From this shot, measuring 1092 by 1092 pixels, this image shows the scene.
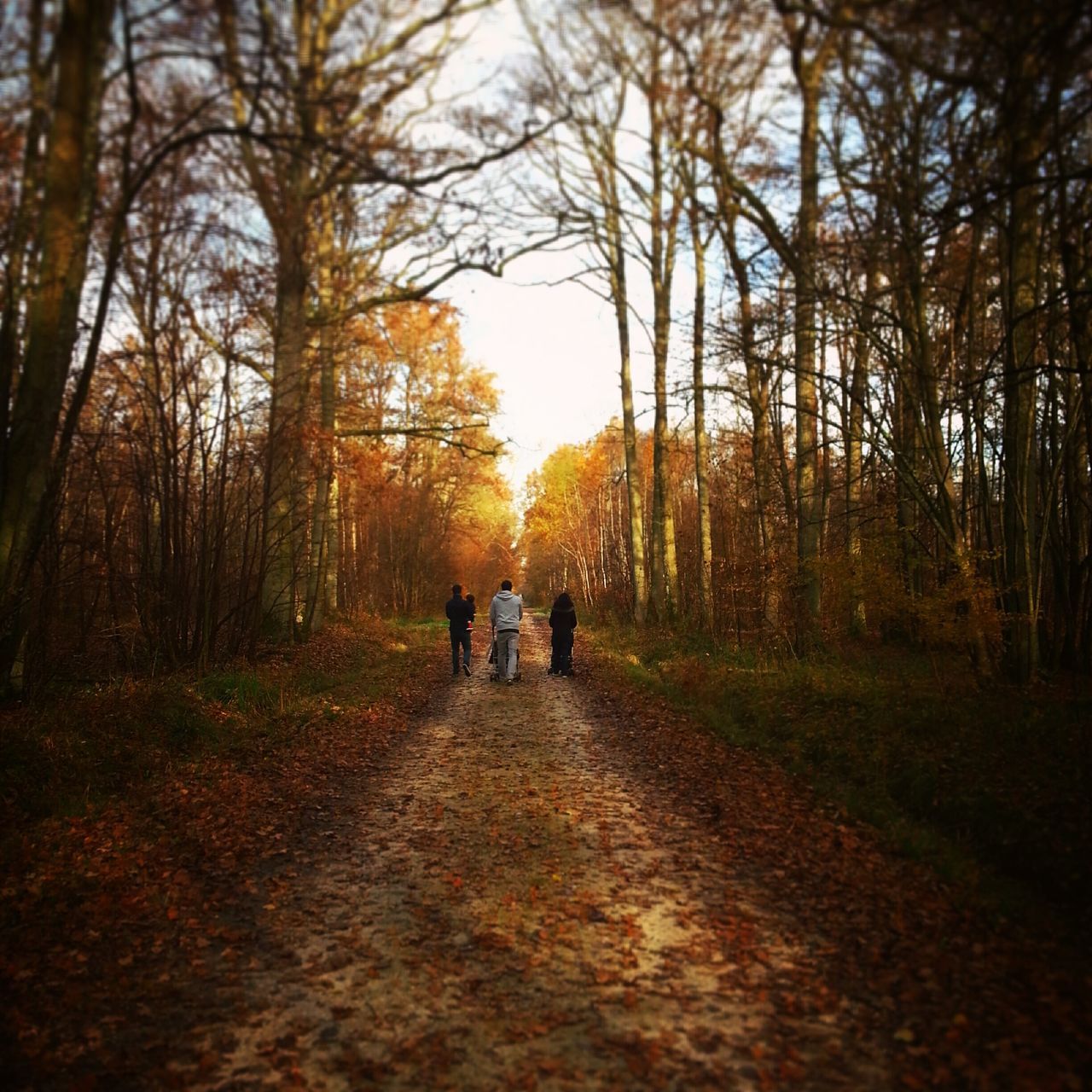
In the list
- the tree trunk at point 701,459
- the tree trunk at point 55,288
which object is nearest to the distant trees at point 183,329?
the tree trunk at point 55,288

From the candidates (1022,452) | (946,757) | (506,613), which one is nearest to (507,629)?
(506,613)

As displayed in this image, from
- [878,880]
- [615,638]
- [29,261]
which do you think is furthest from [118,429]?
[615,638]

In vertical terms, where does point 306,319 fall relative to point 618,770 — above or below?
above

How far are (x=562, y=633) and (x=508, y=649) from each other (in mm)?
1417

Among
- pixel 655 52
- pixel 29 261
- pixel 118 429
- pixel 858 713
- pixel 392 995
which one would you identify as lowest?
pixel 392 995

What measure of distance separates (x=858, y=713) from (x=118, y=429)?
10.7 meters

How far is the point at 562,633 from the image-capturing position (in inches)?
645

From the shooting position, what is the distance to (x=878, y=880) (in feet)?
17.0

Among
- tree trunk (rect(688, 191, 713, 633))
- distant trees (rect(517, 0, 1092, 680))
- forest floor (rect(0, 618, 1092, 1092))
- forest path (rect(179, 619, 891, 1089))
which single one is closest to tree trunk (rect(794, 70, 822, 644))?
distant trees (rect(517, 0, 1092, 680))

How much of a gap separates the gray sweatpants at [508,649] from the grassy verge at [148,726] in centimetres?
236

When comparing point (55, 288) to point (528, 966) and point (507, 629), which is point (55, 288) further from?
point (507, 629)

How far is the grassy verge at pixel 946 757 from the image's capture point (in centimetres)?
521

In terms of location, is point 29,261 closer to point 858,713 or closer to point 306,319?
point 306,319

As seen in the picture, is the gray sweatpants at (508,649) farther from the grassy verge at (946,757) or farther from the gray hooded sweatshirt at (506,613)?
the grassy verge at (946,757)
